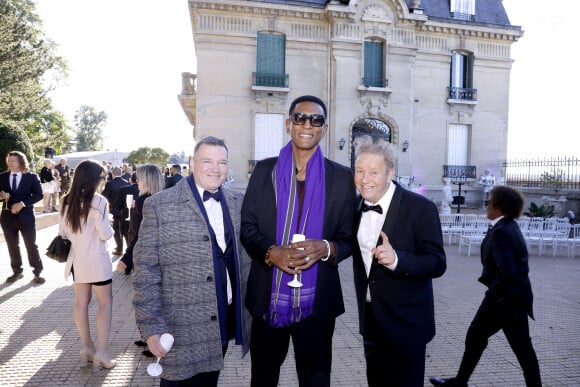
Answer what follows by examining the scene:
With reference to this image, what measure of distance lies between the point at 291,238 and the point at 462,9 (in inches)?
917

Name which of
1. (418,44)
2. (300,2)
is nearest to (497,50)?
(418,44)

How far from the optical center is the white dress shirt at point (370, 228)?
2.67 m

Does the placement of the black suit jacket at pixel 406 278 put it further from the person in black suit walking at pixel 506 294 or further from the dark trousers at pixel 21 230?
the dark trousers at pixel 21 230

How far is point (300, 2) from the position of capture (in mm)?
18906

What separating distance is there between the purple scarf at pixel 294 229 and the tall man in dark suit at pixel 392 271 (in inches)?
11.3

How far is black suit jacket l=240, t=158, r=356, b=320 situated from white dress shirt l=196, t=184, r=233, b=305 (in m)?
0.13

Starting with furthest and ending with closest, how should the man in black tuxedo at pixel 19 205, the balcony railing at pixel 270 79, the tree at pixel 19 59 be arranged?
the tree at pixel 19 59, the balcony railing at pixel 270 79, the man in black tuxedo at pixel 19 205

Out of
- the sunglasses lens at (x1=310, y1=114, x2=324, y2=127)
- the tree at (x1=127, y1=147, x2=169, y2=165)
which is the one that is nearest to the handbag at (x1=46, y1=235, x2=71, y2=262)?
the sunglasses lens at (x1=310, y1=114, x2=324, y2=127)

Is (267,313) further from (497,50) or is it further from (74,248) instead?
(497,50)

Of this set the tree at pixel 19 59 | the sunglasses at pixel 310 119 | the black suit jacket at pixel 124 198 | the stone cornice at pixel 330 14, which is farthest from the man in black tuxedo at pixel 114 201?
the tree at pixel 19 59

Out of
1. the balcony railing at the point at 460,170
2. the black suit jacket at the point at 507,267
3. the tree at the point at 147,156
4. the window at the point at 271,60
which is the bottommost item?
the black suit jacket at the point at 507,267

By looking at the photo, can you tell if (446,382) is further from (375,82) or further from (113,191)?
(375,82)

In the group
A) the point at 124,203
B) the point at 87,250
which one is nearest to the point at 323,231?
the point at 87,250

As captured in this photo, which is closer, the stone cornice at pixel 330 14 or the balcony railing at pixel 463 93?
the stone cornice at pixel 330 14
